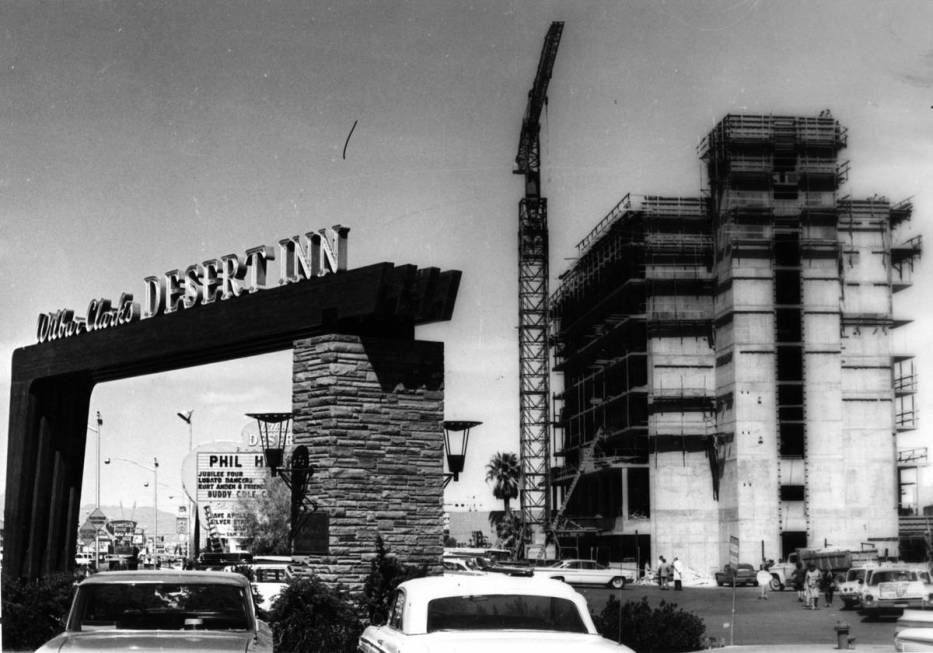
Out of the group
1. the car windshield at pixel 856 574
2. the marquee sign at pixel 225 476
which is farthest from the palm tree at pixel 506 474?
the car windshield at pixel 856 574

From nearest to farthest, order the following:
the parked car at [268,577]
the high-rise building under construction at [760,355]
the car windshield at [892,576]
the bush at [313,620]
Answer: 1. the bush at [313,620]
2. the parked car at [268,577]
3. the car windshield at [892,576]
4. the high-rise building under construction at [760,355]

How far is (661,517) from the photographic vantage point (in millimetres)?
81812

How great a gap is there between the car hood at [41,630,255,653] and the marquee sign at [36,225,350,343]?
10.6 m

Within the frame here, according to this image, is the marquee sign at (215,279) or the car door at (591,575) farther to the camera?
the car door at (591,575)

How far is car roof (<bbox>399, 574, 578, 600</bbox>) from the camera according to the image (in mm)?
10922

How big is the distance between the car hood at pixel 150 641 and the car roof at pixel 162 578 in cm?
60

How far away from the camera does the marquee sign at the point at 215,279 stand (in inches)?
818

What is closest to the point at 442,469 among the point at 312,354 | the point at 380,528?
the point at 380,528

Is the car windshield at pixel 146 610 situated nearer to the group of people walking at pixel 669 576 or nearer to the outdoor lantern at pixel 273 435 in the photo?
the outdoor lantern at pixel 273 435

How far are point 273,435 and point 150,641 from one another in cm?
1325

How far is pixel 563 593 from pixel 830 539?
7076 cm

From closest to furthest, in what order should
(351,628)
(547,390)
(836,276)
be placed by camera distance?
(351,628)
(836,276)
(547,390)

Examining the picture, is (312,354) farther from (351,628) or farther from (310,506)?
(351,628)

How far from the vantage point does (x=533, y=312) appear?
103812 millimetres
